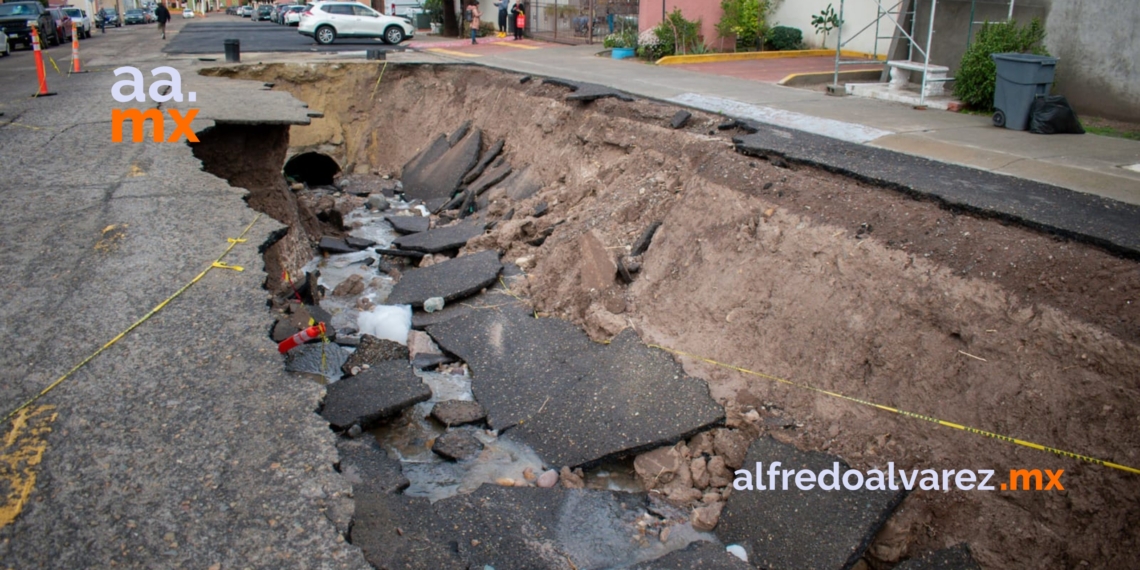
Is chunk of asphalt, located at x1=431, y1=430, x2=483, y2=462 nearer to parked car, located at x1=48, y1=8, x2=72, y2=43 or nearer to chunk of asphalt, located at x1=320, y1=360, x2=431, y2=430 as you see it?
chunk of asphalt, located at x1=320, y1=360, x2=431, y2=430

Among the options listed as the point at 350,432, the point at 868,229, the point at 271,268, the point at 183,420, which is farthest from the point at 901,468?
the point at 271,268

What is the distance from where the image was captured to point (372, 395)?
600 centimetres

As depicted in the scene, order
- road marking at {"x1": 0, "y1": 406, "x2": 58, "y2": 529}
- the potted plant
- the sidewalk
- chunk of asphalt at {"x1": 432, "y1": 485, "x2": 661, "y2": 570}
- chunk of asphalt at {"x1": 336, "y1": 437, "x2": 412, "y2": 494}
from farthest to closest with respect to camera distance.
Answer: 1. the potted plant
2. the sidewalk
3. chunk of asphalt at {"x1": 336, "y1": 437, "x2": 412, "y2": 494}
4. chunk of asphalt at {"x1": 432, "y1": 485, "x2": 661, "y2": 570}
5. road marking at {"x1": 0, "y1": 406, "x2": 58, "y2": 529}

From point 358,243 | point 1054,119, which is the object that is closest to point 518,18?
point 358,243

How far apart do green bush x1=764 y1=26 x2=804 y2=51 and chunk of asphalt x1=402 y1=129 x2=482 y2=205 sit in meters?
8.72

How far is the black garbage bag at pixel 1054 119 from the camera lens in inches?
358

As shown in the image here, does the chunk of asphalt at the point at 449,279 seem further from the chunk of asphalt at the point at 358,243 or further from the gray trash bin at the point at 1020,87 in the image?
the gray trash bin at the point at 1020,87

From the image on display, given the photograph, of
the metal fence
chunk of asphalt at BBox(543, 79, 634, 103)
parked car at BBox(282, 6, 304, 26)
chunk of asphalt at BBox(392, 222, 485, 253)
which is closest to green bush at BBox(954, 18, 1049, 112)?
chunk of asphalt at BBox(543, 79, 634, 103)

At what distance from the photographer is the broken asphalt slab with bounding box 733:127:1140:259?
5443 millimetres

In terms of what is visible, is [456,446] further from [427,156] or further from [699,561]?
[427,156]

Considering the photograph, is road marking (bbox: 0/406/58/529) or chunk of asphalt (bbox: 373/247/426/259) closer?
road marking (bbox: 0/406/58/529)

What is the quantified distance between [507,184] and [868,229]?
6725 millimetres

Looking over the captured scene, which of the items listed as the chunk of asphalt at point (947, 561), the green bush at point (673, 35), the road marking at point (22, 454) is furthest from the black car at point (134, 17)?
the chunk of asphalt at point (947, 561)

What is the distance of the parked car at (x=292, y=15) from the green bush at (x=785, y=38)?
31.2m
